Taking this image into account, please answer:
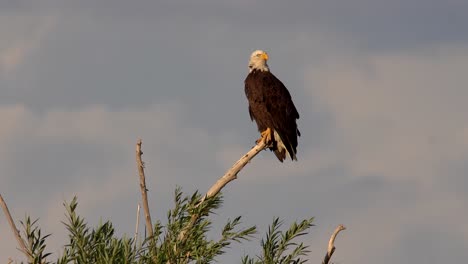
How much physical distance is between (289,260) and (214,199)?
87 centimetres

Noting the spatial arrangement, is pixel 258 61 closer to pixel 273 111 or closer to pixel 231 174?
pixel 273 111

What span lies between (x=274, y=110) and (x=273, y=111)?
34 mm

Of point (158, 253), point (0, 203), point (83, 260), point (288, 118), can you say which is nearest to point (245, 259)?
point (158, 253)

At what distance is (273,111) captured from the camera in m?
15.2

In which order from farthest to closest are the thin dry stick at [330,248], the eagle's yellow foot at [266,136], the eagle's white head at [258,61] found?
the eagle's white head at [258,61] → the eagle's yellow foot at [266,136] → the thin dry stick at [330,248]

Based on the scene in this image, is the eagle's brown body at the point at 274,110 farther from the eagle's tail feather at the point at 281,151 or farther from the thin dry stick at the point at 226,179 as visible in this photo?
the thin dry stick at the point at 226,179

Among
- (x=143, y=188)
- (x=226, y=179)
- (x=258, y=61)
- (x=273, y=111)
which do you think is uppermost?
(x=258, y=61)

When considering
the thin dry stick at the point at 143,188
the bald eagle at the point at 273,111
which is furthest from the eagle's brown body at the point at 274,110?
the thin dry stick at the point at 143,188

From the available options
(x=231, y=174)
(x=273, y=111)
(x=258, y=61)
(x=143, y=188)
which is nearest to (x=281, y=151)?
(x=273, y=111)

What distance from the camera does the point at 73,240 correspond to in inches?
303

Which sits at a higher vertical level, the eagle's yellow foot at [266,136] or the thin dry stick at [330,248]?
the eagle's yellow foot at [266,136]

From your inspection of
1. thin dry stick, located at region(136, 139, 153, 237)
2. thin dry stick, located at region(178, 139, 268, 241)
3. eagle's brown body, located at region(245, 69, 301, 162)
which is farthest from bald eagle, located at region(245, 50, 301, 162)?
thin dry stick, located at region(136, 139, 153, 237)

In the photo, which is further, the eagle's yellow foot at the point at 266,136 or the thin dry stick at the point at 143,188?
the eagle's yellow foot at the point at 266,136

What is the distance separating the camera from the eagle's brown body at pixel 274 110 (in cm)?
1430
